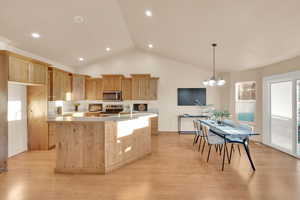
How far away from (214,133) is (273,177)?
134 cm

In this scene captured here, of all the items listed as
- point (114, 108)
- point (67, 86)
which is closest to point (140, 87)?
point (114, 108)

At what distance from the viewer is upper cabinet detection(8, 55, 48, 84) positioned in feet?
11.5

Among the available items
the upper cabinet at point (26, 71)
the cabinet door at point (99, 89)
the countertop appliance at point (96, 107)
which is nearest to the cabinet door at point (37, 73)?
the upper cabinet at point (26, 71)

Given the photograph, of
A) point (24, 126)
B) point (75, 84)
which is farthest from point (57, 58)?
point (24, 126)

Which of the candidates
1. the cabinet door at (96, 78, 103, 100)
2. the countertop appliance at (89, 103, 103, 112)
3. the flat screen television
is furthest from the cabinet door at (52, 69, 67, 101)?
the flat screen television

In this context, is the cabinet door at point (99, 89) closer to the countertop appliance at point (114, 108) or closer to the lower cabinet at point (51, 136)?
the countertop appliance at point (114, 108)

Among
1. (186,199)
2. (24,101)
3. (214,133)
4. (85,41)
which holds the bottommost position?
(186,199)

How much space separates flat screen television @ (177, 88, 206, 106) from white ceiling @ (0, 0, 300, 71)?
1.66 m

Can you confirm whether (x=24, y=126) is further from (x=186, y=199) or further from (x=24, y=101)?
(x=186, y=199)

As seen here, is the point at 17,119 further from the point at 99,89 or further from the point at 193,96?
the point at 193,96

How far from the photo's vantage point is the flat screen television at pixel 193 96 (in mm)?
6801

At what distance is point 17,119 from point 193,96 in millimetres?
5926

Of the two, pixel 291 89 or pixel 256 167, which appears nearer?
pixel 256 167

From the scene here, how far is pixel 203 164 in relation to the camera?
3.61 meters
